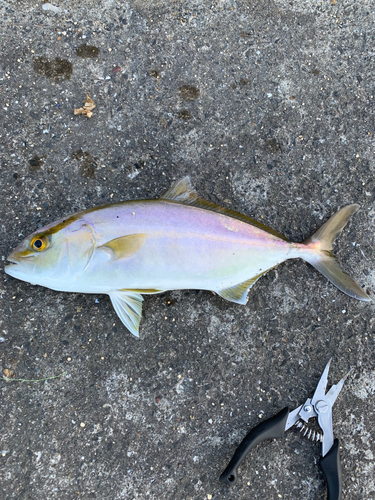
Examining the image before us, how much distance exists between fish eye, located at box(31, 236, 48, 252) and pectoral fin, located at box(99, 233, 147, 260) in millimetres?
338

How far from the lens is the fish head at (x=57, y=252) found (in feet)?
6.52

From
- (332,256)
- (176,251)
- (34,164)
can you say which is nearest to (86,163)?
(34,164)

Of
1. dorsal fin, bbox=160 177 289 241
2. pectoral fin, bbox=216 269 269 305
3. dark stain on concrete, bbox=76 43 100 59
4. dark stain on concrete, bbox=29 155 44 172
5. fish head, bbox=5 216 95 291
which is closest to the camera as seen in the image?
fish head, bbox=5 216 95 291

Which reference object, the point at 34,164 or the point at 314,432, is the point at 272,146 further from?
the point at 314,432

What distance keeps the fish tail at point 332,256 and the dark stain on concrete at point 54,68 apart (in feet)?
7.11

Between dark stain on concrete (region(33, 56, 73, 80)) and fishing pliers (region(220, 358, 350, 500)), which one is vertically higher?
dark stain on concrete (region(33, 56, 73, 80))

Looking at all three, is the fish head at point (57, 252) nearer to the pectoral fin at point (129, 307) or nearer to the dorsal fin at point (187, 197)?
the pectoral fin at point (129, 307)

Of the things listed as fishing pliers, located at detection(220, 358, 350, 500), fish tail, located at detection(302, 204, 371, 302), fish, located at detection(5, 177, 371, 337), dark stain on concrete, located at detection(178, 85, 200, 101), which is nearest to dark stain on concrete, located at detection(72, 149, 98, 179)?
fish, located at detection(5, 177, 371, 337)

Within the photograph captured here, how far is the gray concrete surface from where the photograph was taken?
87.5 inches

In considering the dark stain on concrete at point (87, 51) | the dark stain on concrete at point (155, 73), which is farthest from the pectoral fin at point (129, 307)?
the dark stain on concrete at point (87, 51)

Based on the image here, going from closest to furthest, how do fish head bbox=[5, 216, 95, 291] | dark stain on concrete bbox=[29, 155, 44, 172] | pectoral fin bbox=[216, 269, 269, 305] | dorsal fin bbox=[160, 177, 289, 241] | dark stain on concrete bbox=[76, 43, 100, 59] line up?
fish head bbox=[5, 216, 95, 291], dorsal fin bbox=[160, 177, 289, 241], pectoral fin bbox=[216, 269, 269, 305], dark stain on concrete bbox=[29, 155, 44, 172], dark stain on concrete bbox=[76, 43, 100, 59]

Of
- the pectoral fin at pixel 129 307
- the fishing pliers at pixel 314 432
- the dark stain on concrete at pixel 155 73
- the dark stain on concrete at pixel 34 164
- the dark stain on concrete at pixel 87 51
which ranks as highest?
the dark stain on concrete at pixel 87 51

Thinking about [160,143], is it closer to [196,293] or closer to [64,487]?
[196,293]

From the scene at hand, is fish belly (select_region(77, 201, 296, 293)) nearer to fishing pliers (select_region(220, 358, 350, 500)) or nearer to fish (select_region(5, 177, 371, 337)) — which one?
fish (select_region(5, 177, 371, 337))
